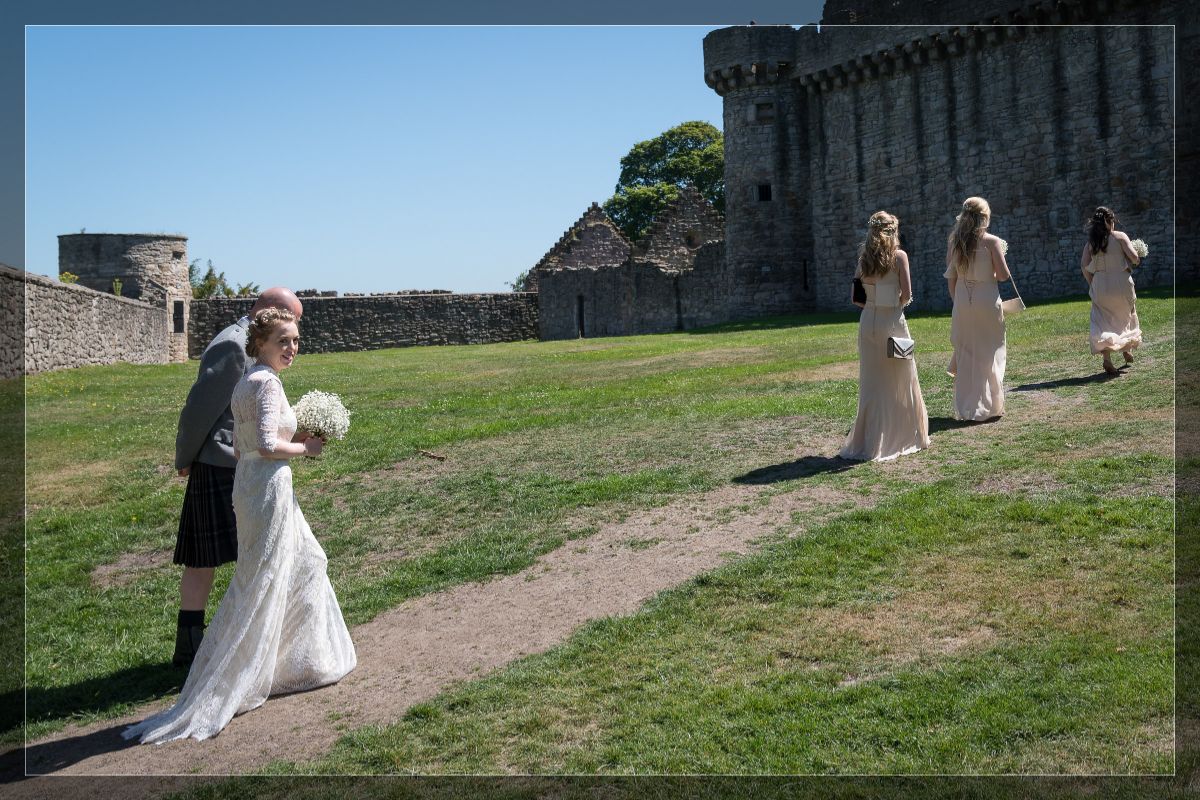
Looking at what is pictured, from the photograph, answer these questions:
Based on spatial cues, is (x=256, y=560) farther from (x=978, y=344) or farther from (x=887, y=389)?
(x=978, y=344)

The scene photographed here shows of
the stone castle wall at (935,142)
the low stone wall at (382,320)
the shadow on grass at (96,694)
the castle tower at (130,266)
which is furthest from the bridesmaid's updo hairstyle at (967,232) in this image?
the castle tower at (130,266)

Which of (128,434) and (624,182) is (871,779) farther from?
(624,182)

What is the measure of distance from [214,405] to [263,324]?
97 cm

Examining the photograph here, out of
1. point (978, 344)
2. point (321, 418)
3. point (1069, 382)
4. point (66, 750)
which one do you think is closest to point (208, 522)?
point (321, 418)

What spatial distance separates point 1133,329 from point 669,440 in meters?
5.44

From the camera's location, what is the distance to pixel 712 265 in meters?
41.6

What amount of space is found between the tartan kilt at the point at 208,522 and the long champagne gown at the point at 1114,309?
32.2ft

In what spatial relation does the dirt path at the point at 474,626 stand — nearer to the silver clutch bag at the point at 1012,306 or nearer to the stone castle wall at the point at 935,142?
the silver clutch bag at the point at 1012,306

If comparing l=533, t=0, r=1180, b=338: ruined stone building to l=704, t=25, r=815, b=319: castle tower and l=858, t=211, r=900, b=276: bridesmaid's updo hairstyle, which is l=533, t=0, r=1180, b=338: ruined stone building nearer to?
l=704, t=25, r=815, b=319: castle tower

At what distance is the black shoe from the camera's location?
6.82 metres

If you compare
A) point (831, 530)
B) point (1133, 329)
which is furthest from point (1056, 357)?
point (831, 530)

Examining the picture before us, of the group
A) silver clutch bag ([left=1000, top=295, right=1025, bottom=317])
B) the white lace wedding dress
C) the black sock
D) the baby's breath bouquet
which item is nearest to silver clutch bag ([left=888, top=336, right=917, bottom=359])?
silver clutch bag ([left=1000, top=295, right=1025, bottom=317])

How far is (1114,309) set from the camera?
42.5 feet

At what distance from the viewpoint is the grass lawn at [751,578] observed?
5.13 metres
